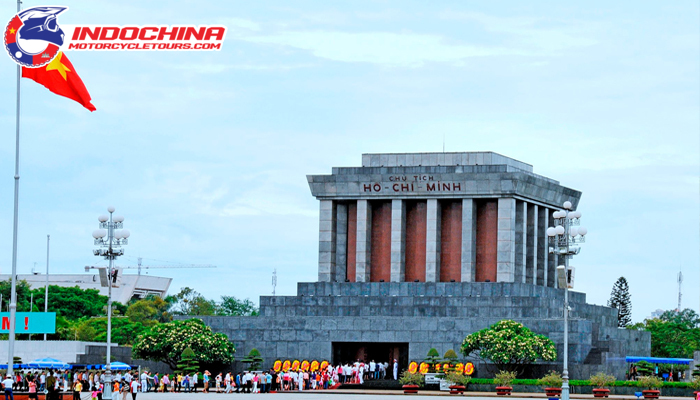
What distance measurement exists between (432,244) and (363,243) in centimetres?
446

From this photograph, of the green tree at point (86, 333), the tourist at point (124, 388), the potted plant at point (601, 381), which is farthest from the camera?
the green tree at point (86, 333)

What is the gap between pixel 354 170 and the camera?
7538cm

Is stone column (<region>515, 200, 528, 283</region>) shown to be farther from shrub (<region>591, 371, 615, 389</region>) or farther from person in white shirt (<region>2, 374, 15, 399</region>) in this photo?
person in white shirt (<region>2, 374, 15, 399</region>)

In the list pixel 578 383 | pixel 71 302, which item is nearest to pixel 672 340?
pixel 578 383

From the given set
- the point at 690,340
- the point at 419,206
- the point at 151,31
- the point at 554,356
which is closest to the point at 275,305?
the point at 419,206

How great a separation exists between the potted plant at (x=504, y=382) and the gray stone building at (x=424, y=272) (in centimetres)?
388

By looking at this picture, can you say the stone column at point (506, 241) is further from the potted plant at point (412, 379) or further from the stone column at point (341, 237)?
the potted plant at point (412, 379)

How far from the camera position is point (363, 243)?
74.5 metres

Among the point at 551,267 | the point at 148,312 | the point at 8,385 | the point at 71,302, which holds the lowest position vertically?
the point at 8,385

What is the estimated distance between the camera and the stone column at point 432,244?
72.9m

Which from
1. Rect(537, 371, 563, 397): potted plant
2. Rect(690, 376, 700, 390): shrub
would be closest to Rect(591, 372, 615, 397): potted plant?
Rect(537, 371, 563, 397): potted plant

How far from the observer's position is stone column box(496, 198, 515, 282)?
71312 mm

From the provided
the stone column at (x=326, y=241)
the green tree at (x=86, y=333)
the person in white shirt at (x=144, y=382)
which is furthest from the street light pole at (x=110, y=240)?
the green tree at (x=86, y=333)

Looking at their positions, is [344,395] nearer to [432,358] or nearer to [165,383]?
[432,358]
